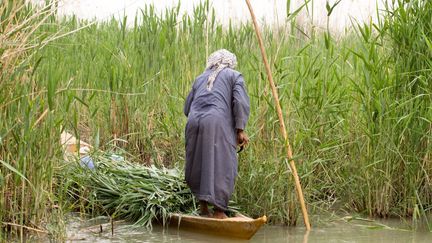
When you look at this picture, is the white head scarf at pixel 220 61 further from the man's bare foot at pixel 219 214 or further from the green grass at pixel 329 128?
the man's bare foot at pixel 219 214

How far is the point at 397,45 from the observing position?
292 inches

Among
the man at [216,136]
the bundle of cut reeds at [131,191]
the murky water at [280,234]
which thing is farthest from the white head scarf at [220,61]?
the murky water at [280,234]

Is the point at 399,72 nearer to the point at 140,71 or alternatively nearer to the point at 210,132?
the point at 210,132

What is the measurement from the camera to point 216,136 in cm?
695

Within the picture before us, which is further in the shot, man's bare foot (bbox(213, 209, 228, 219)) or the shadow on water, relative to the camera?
man's bare foot (bbox(213, 209, 228, 219))

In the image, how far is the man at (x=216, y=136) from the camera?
22.6 ft

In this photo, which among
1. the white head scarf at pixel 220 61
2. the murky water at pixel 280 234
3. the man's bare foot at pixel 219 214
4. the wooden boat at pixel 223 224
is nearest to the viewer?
the wooden boat at pixel 223 224

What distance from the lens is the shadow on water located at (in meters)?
6.59

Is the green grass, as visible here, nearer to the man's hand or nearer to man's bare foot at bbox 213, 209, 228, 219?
the man's hand

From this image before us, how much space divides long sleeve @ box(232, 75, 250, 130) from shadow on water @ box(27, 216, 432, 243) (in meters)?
0.86

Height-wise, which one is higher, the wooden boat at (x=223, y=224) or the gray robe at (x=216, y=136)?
the gray robe at (x=216, y=136)

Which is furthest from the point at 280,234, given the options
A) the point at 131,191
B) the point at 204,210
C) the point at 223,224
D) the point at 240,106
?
the point at 131,191

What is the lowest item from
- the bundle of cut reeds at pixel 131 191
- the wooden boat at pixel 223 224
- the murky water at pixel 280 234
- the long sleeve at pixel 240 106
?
the murky water at pixel 280 234

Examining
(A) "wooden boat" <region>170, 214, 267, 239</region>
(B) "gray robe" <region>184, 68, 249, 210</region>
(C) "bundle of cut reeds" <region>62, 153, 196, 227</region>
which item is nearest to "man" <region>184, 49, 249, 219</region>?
(B) "gray robe" <region>184, 68, 249, 210</region>
